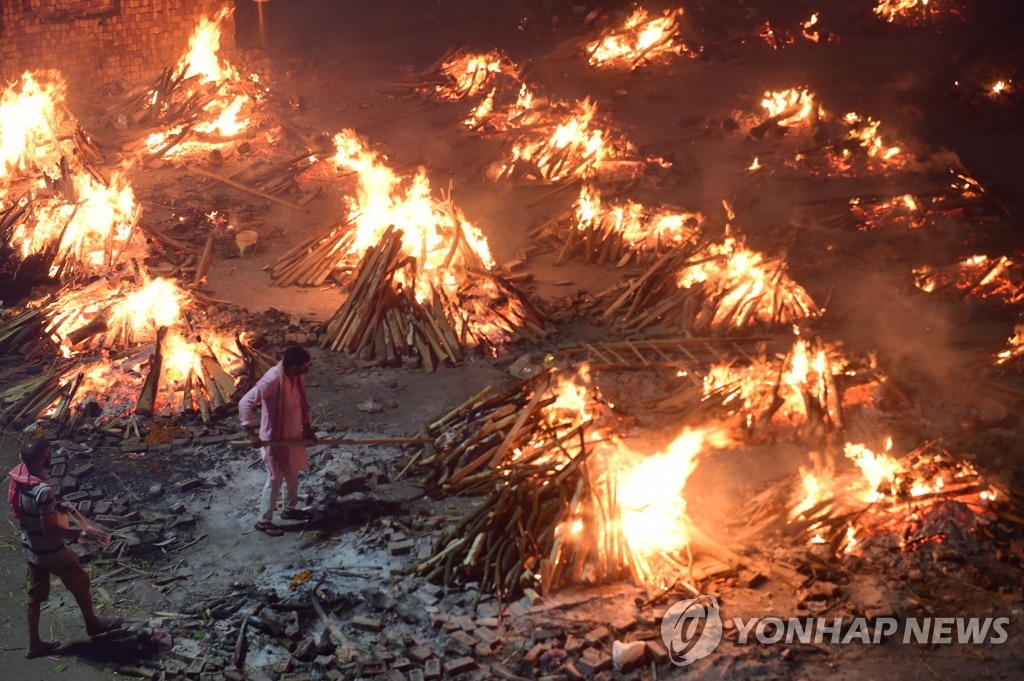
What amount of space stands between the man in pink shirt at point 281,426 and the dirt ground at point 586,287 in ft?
0.91

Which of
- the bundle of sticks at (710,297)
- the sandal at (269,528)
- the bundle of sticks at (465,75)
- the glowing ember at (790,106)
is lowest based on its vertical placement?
the sandal at (269,528)

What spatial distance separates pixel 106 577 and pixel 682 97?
1657cm

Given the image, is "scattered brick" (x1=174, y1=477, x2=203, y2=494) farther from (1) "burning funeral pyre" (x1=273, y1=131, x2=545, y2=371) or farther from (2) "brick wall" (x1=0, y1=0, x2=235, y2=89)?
(2) "brick wall" (x1=0, y1=0, x2=235, y2=89)

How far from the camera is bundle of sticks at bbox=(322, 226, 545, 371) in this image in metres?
12.6

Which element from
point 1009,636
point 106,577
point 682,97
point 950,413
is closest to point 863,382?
point 950,413

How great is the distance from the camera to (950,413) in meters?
10.9

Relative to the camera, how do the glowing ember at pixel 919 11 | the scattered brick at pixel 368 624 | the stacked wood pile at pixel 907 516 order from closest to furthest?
1. the scattered brick at pixel 368 624
2. the stacked wood pile at pixel 907 516
3. the glowing ember at pixel 919 11

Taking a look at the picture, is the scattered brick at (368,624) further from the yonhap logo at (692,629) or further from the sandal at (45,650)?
the sandal at (45,650)

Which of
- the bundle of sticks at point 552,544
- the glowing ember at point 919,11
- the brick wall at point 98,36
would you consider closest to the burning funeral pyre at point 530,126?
the brick wall at point 98,36

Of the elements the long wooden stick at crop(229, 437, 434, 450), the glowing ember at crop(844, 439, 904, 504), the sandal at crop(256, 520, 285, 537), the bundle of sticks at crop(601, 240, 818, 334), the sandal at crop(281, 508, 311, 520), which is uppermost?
the bundle of sticks at crop(601, 240, 818, 334)

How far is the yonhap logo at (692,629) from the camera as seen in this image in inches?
283

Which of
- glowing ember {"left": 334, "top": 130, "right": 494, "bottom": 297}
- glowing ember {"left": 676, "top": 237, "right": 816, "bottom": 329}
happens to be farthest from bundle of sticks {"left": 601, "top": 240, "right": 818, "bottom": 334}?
glowing ember {"left": 334, "top": 130, "right": 494, "bottom": 297}

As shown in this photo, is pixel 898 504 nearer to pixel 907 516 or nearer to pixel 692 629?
pixel 907 516

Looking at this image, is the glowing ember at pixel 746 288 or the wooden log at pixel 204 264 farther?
the wooden log at pixel 204 264
